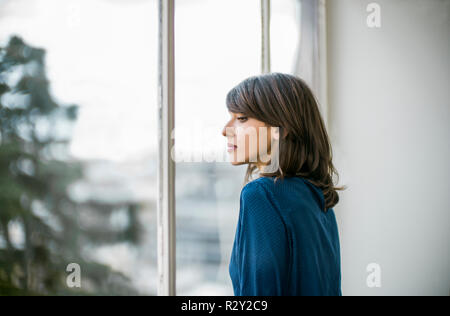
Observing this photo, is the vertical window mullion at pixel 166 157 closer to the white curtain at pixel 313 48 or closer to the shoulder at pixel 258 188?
the shoulder at pixel 258 188

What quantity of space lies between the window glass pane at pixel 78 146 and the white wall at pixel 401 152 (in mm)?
1256

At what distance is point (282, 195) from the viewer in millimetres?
688

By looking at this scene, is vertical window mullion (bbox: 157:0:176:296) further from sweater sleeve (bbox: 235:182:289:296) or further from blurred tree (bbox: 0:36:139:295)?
sweater sleeve (bbox: 235:182:289:296)

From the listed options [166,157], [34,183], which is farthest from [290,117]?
[34,183]

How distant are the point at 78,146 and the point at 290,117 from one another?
79 cm

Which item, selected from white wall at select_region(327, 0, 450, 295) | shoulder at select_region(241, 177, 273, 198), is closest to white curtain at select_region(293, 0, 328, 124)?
white wall at select_region(327, 0, 450, 295)

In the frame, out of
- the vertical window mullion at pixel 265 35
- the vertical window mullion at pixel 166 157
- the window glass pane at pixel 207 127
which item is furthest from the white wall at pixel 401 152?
the vertical window mullion at pixel 166 157

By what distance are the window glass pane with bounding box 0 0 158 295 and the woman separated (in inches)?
22.1

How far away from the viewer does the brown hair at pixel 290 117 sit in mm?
768

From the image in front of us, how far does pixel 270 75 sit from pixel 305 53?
3.97ft

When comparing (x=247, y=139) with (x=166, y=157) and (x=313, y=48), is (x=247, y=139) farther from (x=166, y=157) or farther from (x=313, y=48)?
(x=313, y=48)

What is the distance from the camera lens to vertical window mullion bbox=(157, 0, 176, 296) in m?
1.21
